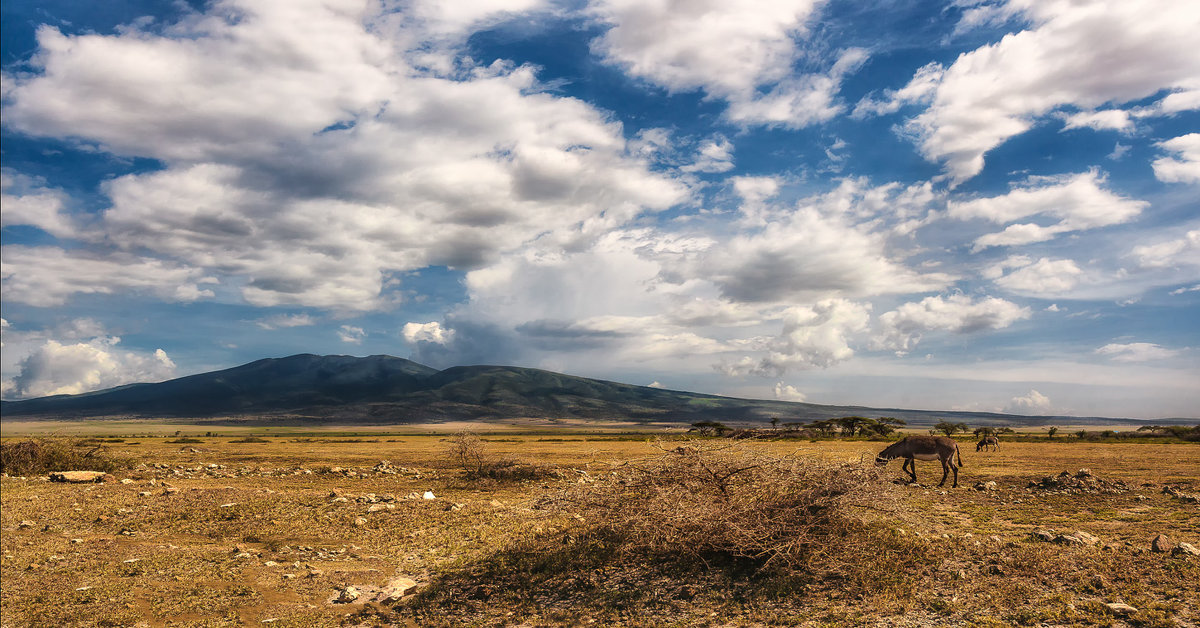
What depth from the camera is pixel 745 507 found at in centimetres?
946

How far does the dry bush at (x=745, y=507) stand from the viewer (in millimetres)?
9227

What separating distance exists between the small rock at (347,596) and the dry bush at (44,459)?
25862 mm

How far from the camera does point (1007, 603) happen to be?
802 cm

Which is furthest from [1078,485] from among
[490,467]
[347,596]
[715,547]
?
[347,596]

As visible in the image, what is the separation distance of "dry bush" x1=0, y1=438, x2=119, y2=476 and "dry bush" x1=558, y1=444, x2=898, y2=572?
1168 inches

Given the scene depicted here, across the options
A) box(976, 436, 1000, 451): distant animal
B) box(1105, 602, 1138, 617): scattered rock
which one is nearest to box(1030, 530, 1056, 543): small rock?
box(1105, 602, 1138, 617): scattered rock

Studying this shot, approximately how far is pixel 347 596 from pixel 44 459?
27.5 metres

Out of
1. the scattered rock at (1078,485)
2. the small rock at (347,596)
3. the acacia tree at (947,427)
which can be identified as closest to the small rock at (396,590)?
the small rock at (347,596)

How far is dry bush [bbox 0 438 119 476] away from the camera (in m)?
26.4

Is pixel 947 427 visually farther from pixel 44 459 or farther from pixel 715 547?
pixel 44 459

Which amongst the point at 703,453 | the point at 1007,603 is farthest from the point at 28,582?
the point at 1007,603

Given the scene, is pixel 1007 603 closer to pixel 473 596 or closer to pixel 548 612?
pixel 548 612

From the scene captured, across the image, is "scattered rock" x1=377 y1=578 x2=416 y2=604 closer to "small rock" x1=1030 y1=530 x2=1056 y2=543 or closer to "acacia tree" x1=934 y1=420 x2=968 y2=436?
"small rock" x1=1030 y1=530 x2=1056 y2=543

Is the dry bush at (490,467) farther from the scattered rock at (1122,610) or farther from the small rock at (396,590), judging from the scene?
the scattered rock at (1122,610)
